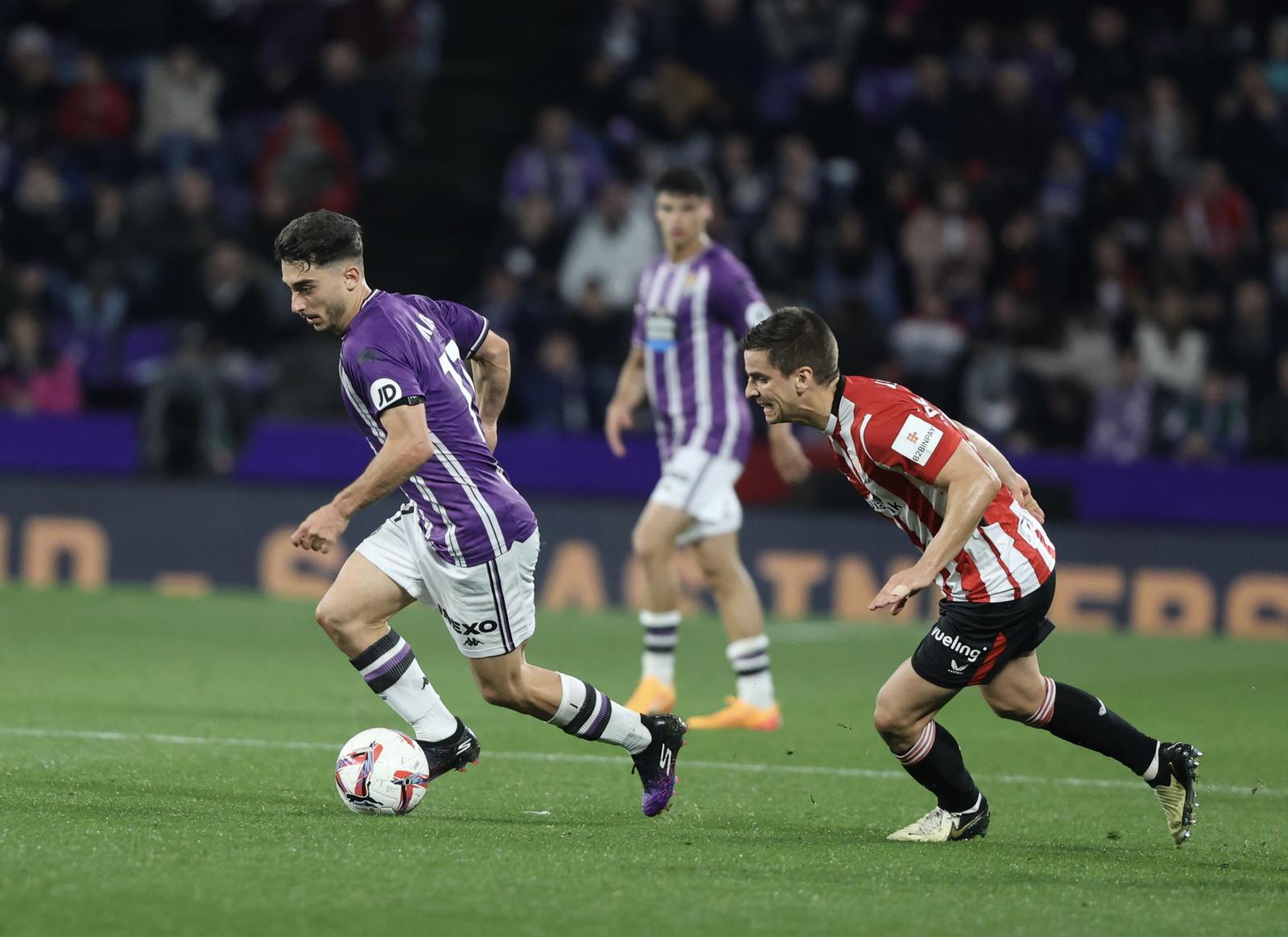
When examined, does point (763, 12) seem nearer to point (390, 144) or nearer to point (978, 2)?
point (978, 2)

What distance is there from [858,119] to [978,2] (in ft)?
6.16

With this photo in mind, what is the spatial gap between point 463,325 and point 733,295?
8.97 ft

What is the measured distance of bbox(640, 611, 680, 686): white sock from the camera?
372 inches

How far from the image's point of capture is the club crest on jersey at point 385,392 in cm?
617

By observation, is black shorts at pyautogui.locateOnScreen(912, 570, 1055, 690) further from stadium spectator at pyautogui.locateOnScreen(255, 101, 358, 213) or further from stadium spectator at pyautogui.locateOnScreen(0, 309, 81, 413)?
stadium spectator at pyautogui.locateOnScreen(255, 101, 358, 213)

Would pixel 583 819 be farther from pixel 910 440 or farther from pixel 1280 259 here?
pixel 1280 259

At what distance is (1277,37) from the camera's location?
56.1ft

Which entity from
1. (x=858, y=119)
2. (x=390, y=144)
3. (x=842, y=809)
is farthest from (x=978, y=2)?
(x=842, y=809)

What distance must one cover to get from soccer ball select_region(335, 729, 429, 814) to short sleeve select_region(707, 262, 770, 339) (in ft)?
11.5

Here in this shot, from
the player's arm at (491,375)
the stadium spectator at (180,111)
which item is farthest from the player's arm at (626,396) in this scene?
the stadium spectator at (180,111)

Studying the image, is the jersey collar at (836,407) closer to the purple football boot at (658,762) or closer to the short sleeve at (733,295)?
the purple football boot at (658,762)

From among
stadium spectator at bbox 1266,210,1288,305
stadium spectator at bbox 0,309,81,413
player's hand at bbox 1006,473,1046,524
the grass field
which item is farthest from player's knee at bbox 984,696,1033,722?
stadium spectator at bbox 0,309,81,413

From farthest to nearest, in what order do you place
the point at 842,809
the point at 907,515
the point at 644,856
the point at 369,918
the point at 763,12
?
1. the point at 763,12
2. the point at 842,809
3. the point at 907,515
4. the point at 644,856
5. the point at 369,918

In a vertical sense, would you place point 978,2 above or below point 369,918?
above
